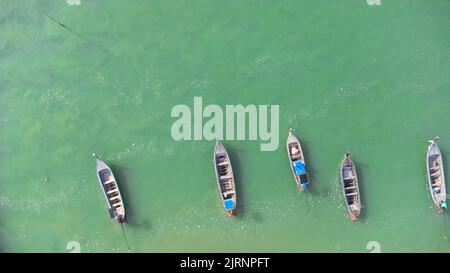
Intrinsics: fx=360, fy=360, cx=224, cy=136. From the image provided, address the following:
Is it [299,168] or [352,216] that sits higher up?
[299,168]

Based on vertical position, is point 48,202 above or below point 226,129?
below

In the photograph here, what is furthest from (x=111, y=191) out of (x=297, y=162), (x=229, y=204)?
(x=297, y=162)

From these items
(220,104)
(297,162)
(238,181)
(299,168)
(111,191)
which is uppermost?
(220,104)

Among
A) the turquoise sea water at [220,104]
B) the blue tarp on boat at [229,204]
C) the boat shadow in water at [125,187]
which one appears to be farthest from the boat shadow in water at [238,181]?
the boat shadow in water at [125,187]

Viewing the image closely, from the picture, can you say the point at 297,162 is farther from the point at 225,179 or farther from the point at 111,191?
the point at 111,191

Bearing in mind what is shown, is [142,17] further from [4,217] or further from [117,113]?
[4,217]

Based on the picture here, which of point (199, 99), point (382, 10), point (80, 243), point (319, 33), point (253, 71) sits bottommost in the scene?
point (80, 243)

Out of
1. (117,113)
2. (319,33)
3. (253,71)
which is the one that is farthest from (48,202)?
(319,33)
